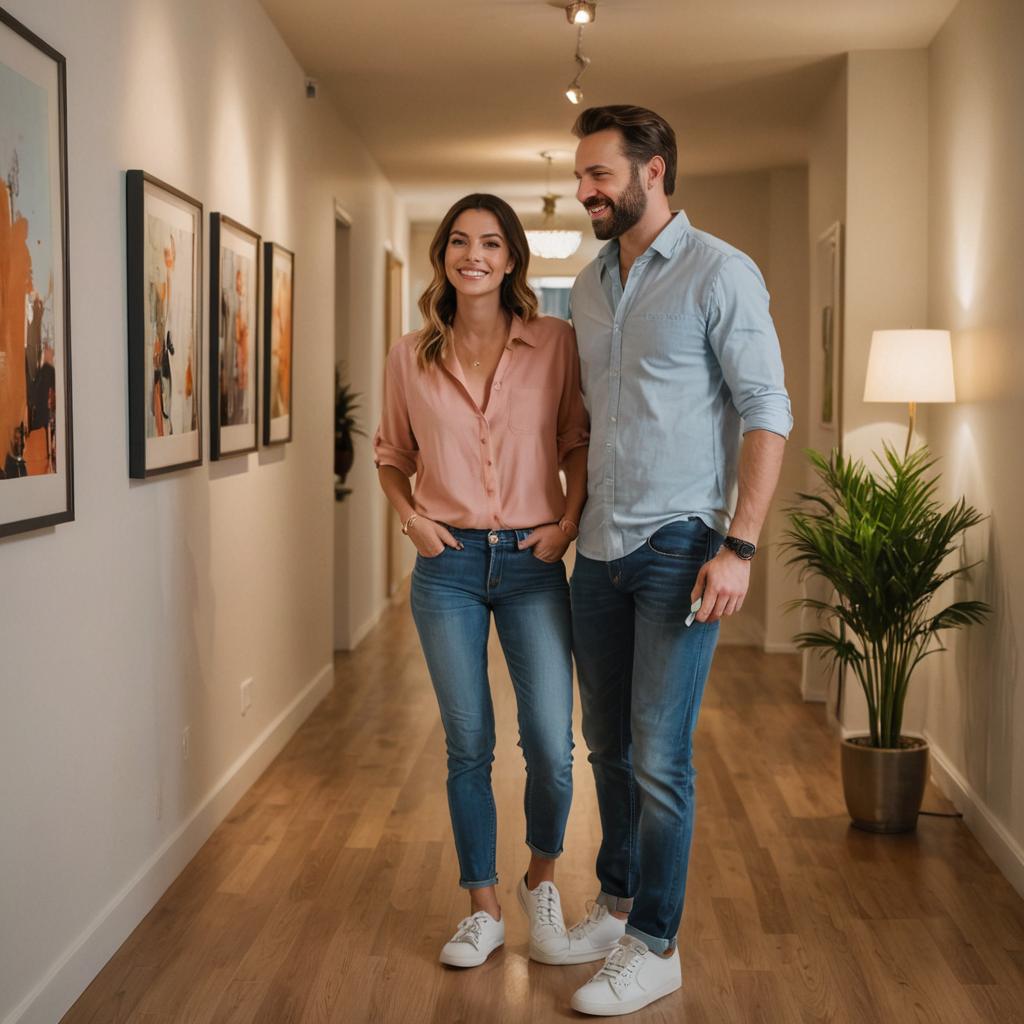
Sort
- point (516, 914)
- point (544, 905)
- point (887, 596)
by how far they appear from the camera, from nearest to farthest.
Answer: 1. point (544, 905)
2. point (516, 914)
3. point (887, 596)

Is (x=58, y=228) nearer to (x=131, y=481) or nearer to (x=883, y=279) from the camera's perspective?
(x=131, y=481)

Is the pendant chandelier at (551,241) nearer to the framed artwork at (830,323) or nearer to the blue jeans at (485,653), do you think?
the framed artwork at (830,323)

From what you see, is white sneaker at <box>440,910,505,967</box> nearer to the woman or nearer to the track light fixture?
the woman

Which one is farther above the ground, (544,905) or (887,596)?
(887,596)

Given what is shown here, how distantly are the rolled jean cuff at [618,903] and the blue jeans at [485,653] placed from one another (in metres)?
0.23

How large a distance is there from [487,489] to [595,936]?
998mm

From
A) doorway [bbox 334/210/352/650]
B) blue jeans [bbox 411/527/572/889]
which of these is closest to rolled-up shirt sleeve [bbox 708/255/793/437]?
blue jeans [bbox 411/527/572/889]

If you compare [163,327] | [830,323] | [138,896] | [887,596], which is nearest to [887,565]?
[887,596]

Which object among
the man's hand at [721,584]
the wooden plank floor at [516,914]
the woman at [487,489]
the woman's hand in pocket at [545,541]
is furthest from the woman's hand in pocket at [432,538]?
the wooden plank floor at [516,914]

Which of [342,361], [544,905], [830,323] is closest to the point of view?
[544,905]

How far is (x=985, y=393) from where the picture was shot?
12.3 ft

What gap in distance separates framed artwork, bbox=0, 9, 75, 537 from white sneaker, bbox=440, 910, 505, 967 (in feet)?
3.90

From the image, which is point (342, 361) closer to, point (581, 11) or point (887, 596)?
point (581, 11)

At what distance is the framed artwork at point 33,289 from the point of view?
7.13 feet
